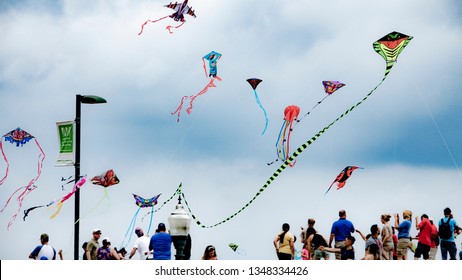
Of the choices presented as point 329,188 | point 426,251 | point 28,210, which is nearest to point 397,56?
point 329,188

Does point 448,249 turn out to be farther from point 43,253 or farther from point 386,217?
point 43,253

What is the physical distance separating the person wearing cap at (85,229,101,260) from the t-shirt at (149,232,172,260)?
1.37 meters

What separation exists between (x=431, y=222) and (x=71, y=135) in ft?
33.2

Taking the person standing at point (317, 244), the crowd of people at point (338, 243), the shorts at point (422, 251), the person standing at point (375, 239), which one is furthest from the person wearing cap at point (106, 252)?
the shorts at point (422, 251)

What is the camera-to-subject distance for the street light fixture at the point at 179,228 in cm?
2128

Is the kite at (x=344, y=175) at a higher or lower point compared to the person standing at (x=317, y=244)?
higher

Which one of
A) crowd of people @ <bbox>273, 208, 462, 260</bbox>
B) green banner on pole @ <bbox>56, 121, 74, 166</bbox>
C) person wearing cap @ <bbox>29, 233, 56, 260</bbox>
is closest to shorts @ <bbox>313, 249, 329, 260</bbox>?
crowd of people @ <bbox>273, 208, 462, 260</bbox>

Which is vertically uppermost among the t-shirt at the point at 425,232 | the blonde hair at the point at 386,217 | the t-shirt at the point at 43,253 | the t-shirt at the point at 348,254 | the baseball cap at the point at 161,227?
the blonde hair at the point at 386,217

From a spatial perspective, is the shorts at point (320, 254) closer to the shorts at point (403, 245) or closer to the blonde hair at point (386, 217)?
the blonde hair at point (386, 217)

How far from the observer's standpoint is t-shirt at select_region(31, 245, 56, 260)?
2166cm

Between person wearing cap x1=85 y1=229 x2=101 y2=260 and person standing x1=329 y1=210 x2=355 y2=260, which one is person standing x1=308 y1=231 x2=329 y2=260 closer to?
person standing x1=329 y1=210 x2=355 y2=260

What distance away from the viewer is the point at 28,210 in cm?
2633
